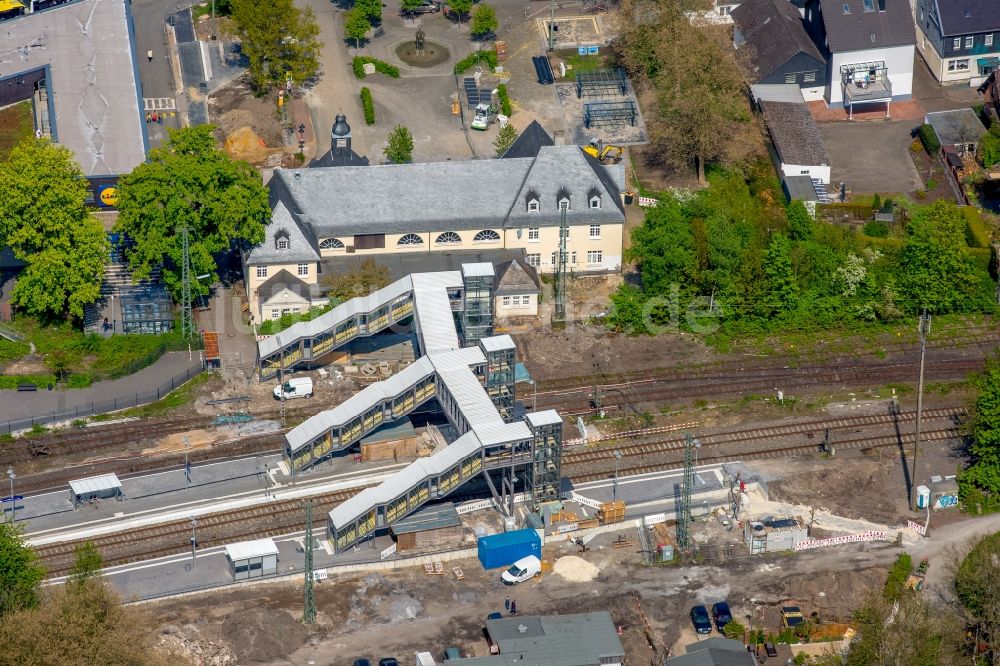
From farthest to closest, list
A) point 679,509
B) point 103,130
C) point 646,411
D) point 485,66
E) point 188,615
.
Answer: point 485,66 → point 103,130 → point 646,411 → point 679,509 → point 188,615

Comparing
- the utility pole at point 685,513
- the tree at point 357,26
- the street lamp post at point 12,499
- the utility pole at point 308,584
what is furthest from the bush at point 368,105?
the utility pole at point 308,584

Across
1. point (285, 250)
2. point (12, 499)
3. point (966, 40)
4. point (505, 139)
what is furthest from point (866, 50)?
point (12, 499)

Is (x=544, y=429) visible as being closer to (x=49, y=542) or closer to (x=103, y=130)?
(x=49, y=542)

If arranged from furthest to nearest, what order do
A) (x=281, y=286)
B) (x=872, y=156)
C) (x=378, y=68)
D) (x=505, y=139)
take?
(x=378, y=68)
(x=872, y=156)
(x=505, y=139)
(x=281, y=286)

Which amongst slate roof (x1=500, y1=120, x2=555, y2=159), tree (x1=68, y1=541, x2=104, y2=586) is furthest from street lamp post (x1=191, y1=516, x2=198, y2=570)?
slate roof (x1=500, y1=120, x2=555, y2=159)

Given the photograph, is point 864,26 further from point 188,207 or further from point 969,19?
point 188,207

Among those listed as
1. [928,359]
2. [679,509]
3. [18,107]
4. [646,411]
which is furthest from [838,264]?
[18,107]
